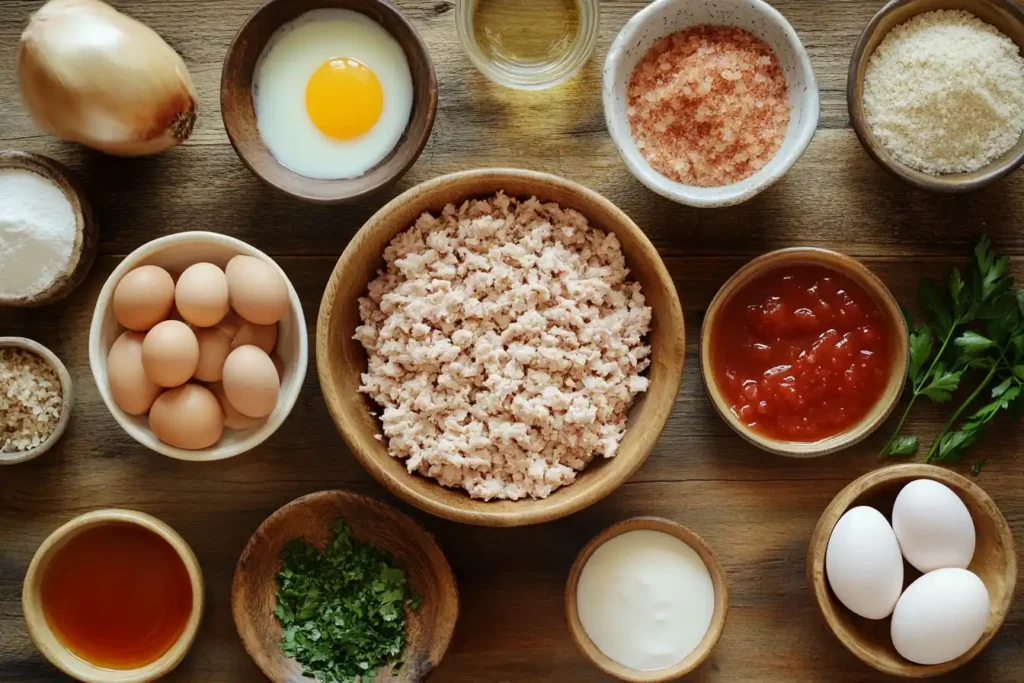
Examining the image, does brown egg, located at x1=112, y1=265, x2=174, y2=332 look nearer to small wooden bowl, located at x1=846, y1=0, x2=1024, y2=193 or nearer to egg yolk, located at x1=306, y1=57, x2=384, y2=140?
egg yolk, located at x1=306, y1=57, x2=384, y2=140

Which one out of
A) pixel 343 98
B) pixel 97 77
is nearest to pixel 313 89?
pixel 343 98

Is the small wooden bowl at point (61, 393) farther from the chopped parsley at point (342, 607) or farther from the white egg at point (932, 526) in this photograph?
the white egg at point (932, 526)

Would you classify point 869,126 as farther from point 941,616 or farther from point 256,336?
point 256,336

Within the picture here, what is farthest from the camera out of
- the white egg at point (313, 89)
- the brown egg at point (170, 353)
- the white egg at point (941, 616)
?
the white egg at point (313, 89)

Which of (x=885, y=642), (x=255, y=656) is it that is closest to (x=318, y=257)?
(x=255, y=656)

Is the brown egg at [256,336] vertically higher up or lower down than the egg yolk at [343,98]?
lower down

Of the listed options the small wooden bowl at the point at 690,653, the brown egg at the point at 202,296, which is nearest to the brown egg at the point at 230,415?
the brown egg at the point at 202,296

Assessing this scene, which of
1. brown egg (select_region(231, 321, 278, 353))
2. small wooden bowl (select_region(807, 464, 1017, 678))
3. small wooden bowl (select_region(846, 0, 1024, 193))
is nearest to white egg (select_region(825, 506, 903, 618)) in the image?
small wooden bowl (select_region(807, 464, 1017, 678))
